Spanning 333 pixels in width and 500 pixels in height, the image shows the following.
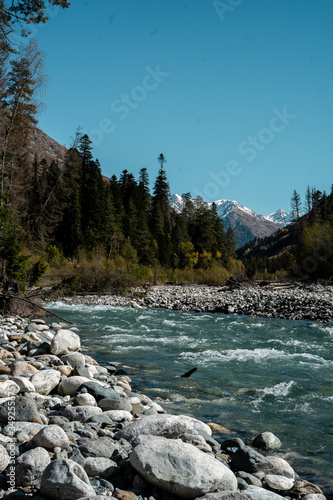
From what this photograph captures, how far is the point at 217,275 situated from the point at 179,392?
32.8 meters

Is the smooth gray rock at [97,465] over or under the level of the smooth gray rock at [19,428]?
under

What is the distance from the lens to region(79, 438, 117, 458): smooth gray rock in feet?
9.62

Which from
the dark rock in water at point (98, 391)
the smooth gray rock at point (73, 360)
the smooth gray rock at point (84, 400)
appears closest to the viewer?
the smooth gray rock at point (84, 400)

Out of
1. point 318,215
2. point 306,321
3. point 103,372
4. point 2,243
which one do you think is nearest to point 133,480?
point 103,372

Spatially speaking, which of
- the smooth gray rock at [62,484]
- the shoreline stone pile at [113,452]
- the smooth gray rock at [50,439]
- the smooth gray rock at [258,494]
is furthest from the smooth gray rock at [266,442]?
the smooth gray rock at [62,484]

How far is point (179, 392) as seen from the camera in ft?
18.1

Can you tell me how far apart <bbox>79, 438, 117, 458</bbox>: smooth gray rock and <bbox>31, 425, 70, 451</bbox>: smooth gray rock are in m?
0.15

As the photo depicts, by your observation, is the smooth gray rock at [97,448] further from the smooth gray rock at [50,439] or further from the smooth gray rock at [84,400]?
the smooth gray rock at [84,400]

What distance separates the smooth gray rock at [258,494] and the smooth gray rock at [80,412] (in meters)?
1.79

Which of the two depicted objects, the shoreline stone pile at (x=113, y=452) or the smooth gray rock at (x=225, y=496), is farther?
the shoreline stone pile at (x=113, y=452)

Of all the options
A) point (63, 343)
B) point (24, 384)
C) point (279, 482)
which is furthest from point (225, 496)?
point (63, 343)

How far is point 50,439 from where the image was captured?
287 cm

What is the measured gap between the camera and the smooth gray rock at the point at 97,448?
293 centimetres

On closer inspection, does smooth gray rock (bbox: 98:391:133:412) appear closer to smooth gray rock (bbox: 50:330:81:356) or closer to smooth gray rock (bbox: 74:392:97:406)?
smooth gray rock (bbox: 74:392:97:406)
